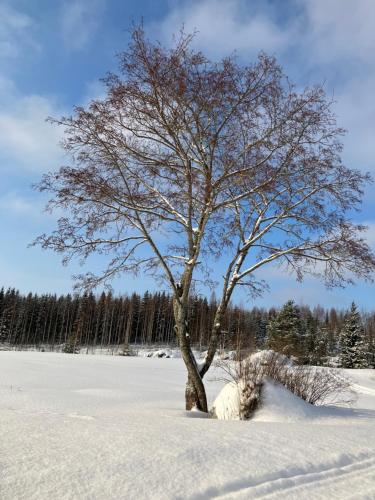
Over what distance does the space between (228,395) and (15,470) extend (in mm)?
5340

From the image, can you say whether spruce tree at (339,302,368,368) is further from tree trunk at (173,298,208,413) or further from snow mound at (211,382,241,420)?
snow mound at (211,382,241,420)

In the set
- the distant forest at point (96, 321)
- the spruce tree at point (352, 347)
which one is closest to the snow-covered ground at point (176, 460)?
the spruce tree at point (352, 347)

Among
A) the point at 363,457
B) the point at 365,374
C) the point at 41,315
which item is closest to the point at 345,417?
the point at 363,457

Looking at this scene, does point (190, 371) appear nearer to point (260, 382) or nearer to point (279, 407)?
point (260, 382)

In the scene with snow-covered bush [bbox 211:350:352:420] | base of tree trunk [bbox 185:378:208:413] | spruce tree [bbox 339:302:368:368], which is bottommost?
base of tree trunk [bbox 185:378:208:413]

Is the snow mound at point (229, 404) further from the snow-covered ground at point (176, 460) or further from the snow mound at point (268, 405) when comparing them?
the snow-covered ground at point (176, 460)

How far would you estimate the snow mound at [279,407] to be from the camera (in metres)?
6.71

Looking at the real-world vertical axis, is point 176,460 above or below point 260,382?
below

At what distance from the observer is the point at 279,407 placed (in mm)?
6934

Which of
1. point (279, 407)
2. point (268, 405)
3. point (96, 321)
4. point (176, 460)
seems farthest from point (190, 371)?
point (96, 321)

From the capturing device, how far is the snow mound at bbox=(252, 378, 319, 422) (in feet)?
22.0

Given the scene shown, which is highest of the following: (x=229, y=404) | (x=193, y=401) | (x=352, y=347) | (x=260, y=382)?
(x=352, y=347)

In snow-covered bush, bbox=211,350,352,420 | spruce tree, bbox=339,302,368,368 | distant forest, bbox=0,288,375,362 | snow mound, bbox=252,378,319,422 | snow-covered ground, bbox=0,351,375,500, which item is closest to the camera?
snow-covered ground, bbox=0,351,375,500

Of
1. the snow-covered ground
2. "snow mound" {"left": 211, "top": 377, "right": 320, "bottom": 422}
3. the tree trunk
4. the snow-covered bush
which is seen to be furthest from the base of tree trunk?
the snow-covered ground
